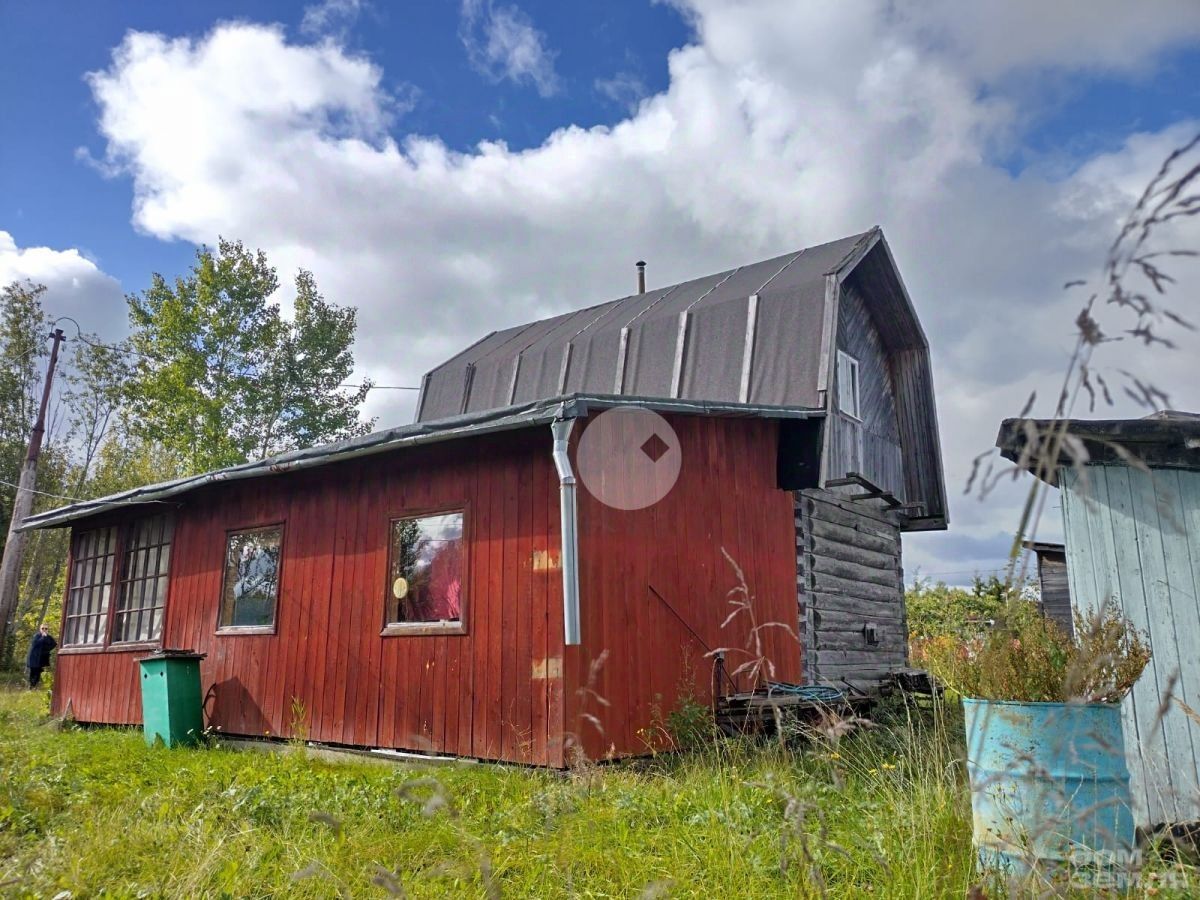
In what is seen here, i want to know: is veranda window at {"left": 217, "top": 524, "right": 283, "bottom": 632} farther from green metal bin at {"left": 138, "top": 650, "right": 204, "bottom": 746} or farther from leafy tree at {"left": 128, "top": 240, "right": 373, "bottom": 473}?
leafy tree at {"left": 128, "top": 240, "right": 373, "bottom": 473}

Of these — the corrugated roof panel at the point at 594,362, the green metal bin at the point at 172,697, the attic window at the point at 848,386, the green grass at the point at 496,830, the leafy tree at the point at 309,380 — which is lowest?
the green grass at the point at 496,830

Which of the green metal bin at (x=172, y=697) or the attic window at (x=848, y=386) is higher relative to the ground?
the attic window at (x=848, y=386)

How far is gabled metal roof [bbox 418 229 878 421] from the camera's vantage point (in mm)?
10398

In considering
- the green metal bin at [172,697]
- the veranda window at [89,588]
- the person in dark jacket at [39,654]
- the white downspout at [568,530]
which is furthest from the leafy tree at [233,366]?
the white downspout at [568,530]

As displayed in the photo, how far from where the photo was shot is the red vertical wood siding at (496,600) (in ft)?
22.9

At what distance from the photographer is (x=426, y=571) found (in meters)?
7.98

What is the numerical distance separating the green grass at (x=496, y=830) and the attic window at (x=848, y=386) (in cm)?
540

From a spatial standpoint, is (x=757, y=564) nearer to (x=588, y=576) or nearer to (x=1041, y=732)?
(x=588, y=576)

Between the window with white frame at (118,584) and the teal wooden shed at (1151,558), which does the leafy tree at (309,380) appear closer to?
the window with white frame at (118,584)

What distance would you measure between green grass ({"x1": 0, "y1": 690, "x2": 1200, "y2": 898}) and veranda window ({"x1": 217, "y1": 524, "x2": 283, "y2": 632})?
2.76 metres

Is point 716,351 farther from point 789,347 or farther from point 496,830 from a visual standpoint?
point 496,830

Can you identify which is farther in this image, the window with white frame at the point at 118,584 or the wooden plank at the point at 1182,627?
the window with white frame at the point at 118,584

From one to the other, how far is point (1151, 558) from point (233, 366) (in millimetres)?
24134

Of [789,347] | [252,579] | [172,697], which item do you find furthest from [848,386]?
[172,697]
